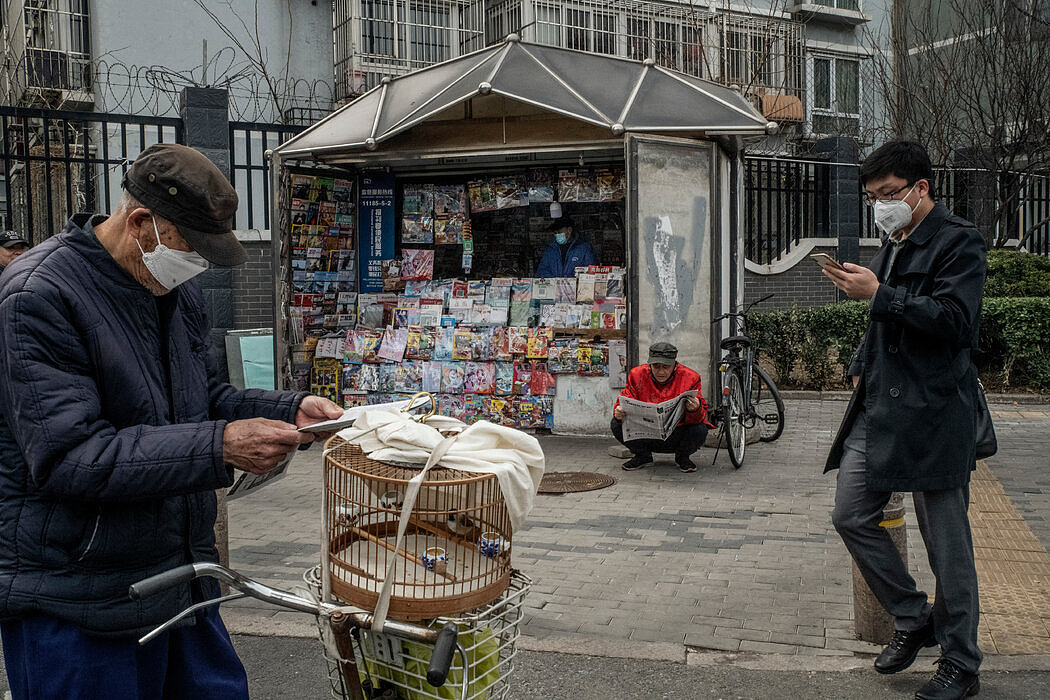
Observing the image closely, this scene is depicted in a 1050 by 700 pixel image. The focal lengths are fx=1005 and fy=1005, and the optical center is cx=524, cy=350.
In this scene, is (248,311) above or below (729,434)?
above

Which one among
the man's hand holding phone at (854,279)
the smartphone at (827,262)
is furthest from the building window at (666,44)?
the man's hand holding phone at (854,279)

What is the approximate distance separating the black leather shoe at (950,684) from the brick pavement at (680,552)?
2.04 feet

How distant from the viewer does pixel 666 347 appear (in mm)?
8375

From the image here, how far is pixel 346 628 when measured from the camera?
2197 millimetres

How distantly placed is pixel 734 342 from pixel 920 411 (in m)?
5.43

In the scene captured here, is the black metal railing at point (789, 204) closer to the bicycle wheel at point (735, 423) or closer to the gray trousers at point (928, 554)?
the bicycle wheel at point (735, 423)

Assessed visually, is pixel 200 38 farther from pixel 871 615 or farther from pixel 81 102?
pixel 871 615

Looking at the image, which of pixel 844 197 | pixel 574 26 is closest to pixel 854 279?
pixel 844 197

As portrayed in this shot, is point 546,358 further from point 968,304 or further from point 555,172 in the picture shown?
point 968,304

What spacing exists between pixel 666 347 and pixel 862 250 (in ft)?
28.6

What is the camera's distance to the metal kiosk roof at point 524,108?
9.04 metres

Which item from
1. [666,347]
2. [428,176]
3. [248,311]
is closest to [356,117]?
[428,176]

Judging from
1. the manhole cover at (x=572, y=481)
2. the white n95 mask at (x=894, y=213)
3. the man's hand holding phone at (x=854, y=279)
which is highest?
the white n95 mask at (x=894, y=213)

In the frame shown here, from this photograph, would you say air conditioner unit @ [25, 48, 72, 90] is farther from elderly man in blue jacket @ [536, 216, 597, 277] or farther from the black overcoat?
the black overcoat
